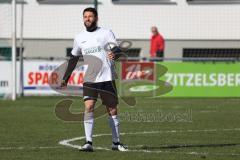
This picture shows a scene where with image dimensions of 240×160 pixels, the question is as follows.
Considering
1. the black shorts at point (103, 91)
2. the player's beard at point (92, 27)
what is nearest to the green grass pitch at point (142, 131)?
the black shorts at point (103, 91)

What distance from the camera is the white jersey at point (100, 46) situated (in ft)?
40.3

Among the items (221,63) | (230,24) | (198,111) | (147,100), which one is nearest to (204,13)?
(230,24)

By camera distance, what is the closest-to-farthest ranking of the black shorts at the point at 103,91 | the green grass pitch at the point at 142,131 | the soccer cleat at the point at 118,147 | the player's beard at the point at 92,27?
the green grass pitch at the point at 142,131 → the soccer cleat at the point at 118,147 → the player's beard at the point at 92,27 → the black shorts at the point at 103,91

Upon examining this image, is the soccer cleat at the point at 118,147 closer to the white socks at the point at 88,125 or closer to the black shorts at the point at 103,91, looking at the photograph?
the white socks at the point at 88,125

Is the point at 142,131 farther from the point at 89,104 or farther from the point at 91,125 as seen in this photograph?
the point at 91,125

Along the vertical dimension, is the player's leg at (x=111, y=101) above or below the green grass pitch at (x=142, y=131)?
above

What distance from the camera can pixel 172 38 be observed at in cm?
3512

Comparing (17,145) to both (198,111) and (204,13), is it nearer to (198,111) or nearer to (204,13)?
(198,111)

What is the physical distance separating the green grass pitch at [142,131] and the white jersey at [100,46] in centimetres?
108

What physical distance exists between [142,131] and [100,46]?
12.2 ft

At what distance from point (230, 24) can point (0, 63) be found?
11.4m

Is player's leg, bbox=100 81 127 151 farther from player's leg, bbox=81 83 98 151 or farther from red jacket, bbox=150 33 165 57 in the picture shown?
red jacket, bbox=150 33 165 57

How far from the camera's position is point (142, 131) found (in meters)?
15.6

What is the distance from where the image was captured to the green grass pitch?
11672 mm
